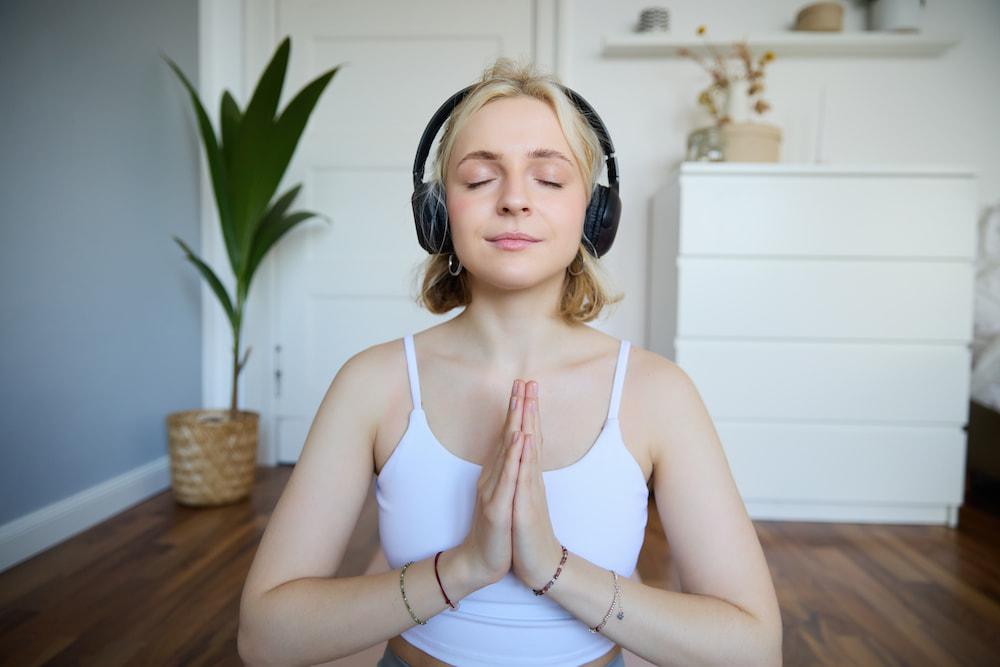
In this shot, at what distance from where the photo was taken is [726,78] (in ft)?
8.59

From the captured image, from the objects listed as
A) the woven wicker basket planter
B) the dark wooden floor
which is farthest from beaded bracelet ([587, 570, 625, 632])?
the woven wicker basket planter

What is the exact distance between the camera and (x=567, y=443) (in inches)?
29.7

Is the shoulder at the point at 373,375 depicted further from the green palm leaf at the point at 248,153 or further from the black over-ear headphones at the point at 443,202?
the green palm leaf at the point at 248,153

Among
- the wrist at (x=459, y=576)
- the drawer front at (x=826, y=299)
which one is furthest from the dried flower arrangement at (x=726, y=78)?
the wrist at (x=459, y=576)

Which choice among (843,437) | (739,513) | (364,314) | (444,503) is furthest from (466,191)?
(364,314)

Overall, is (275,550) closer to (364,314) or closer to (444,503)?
(444,503)

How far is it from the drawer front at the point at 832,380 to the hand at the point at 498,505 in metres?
1.78

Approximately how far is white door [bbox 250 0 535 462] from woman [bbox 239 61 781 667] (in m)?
2.09

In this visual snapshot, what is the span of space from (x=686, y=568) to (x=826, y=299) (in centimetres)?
185

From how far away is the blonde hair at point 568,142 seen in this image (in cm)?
78

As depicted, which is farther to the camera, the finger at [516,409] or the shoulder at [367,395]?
the shoulder at [367,395]

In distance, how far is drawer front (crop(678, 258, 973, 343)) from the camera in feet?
7.27

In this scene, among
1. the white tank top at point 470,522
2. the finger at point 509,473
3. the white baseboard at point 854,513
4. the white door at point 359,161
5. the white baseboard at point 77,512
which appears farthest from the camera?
the white door at point 359,161

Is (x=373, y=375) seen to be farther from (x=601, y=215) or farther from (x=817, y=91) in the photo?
(x=817, y=91)
